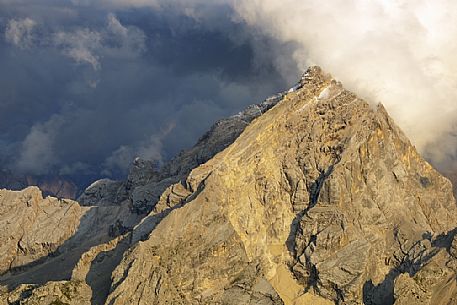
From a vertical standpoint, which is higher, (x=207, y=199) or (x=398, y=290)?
(x=207, y=199)

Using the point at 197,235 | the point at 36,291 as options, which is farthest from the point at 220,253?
the point at 36,291

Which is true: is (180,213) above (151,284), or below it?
above

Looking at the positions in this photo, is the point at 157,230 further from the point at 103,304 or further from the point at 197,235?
the point at 103,304

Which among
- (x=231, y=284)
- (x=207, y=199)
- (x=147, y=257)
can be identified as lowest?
(x=231, y=284)

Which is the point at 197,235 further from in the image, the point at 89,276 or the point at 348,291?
the point at 348,291

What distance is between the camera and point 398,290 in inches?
7451

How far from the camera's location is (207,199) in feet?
649

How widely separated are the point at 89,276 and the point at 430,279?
318ft

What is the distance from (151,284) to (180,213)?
2409 cm

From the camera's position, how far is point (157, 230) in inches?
7397

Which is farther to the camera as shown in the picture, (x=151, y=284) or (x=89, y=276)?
(x=89, y=276)

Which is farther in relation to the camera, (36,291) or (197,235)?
(197,235)

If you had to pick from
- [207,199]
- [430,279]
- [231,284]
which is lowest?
[430,279]

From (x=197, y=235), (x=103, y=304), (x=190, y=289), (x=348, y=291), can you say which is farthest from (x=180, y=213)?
(x=348, y=291)
